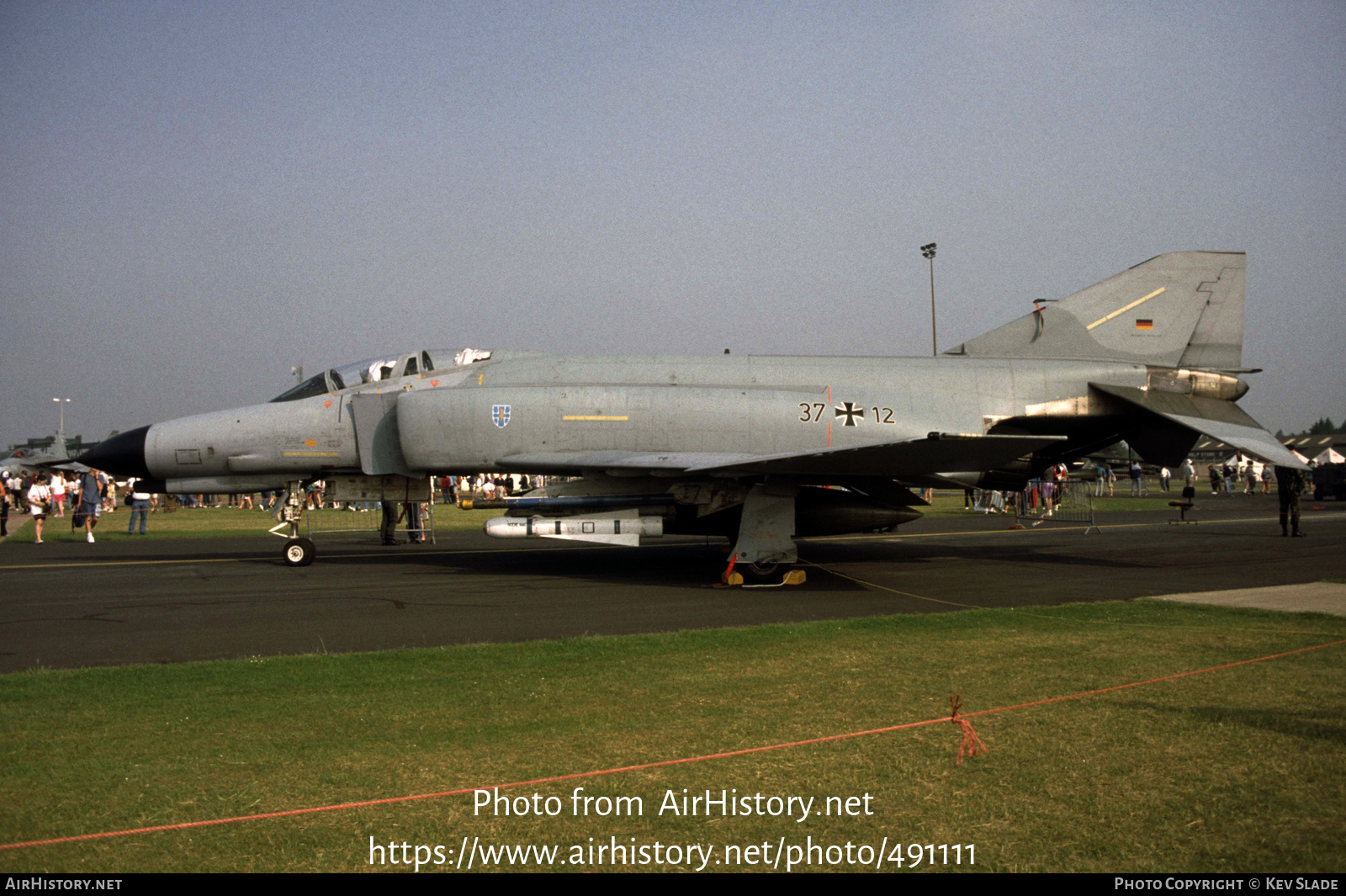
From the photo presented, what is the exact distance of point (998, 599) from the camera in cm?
1073

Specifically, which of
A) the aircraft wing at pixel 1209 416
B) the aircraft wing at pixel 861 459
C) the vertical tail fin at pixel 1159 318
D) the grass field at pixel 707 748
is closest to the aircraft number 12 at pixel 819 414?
the aircraft wing at pixel 861 459

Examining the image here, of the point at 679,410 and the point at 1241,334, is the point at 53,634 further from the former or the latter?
the point at 1241,334

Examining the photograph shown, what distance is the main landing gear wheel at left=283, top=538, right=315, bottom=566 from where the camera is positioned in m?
14.5

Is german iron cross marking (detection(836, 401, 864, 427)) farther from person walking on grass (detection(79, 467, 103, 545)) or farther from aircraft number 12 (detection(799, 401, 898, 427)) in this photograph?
person walking on grass (detection(79, 467, 103, 545))

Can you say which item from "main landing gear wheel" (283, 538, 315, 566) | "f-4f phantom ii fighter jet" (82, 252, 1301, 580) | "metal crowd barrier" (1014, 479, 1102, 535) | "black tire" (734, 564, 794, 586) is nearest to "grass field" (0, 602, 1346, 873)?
"black tire" (734, 564, 794, 586)

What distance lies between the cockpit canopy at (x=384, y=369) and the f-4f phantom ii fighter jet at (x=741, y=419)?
32mm

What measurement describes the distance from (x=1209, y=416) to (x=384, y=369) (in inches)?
531

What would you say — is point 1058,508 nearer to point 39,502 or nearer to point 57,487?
point 39,502

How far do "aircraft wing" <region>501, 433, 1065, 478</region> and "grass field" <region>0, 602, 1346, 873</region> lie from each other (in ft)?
11.3

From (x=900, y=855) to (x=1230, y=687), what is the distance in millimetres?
3717

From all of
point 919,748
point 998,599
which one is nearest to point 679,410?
point 998,599

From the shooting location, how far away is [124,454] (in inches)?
550

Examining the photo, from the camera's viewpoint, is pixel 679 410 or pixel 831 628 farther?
pixel 679 410

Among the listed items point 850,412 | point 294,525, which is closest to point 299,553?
point 294,525
